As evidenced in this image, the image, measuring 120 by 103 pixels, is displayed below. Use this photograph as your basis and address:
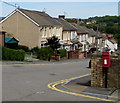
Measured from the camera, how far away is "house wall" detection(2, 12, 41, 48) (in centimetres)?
3828

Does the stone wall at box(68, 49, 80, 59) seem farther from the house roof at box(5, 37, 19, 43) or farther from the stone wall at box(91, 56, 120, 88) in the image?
the stone wall at box(91, 56, 120, 88)

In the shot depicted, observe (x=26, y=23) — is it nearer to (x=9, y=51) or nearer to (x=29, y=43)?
(x=29, y=43)

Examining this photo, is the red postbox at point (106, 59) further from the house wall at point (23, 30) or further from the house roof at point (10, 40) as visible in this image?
the house wall at point (23, 30)

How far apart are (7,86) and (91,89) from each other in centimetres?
Answer: 452

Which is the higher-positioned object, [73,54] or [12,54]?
[12,54]

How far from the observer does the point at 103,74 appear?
42.9ft

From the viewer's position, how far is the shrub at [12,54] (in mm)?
28517

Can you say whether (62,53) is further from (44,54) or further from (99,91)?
(99,91)

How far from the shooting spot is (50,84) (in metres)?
14.9

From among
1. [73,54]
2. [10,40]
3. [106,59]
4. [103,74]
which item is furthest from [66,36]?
[106,59]

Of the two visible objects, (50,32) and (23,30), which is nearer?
(23,30)

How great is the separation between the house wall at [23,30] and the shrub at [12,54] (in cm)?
924

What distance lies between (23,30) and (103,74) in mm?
27333

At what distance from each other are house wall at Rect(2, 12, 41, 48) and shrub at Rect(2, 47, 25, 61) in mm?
9243
